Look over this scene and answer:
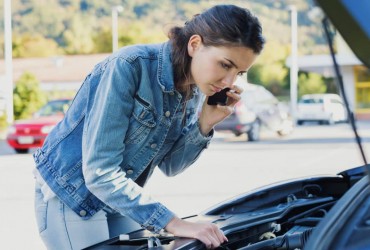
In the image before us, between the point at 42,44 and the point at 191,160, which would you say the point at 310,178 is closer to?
the point at 191,160

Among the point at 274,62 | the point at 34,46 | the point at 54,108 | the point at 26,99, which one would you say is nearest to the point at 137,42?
the point at 26,99

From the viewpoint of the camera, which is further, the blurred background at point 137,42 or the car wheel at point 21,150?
the car wheel at point 21,150

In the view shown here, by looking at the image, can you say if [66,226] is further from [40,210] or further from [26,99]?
[26,99]

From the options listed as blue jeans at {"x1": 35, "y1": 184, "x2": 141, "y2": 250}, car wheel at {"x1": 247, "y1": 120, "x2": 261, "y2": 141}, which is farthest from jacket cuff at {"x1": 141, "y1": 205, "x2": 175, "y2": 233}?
car wheel at {"x1": 247, "y1": 120, "x2": 261, "y2": 141}

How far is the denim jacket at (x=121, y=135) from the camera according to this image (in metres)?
1.97

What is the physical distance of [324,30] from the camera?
1.24 meters

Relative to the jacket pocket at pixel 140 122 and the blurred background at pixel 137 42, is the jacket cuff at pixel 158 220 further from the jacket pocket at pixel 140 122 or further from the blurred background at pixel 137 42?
the blurred background at pixel 137 42

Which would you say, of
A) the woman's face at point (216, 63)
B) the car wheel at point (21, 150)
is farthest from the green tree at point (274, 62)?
the car wheel at point (21, 150)

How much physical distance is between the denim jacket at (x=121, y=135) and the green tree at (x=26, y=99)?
25.8m

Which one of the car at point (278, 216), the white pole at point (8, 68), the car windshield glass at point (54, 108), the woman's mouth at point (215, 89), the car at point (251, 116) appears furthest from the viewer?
the white pole at point (8, 68)

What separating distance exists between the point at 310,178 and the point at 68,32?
52628 millimetres

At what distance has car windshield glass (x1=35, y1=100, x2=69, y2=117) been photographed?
16.7 metres

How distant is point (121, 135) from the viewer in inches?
78.5

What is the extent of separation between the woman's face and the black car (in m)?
0.47
